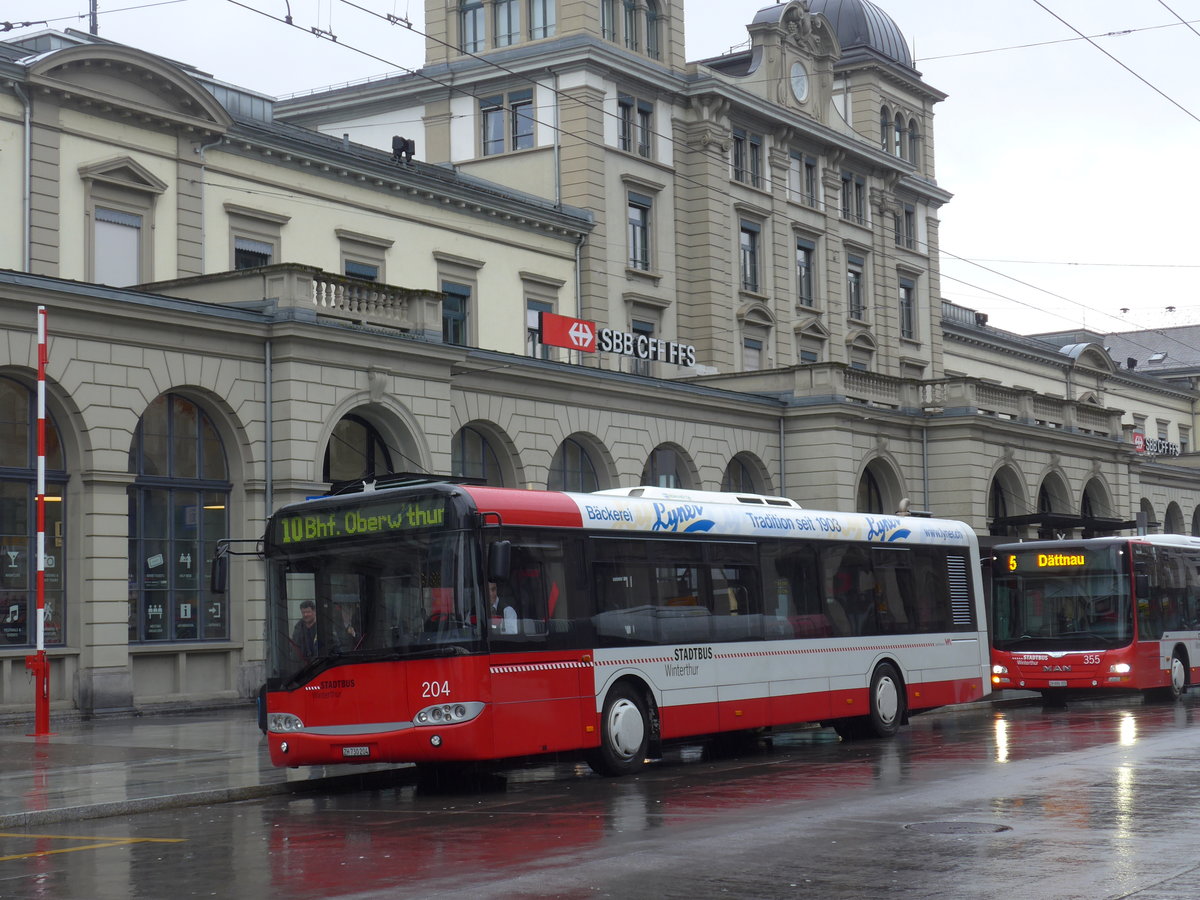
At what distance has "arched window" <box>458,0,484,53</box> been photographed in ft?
155

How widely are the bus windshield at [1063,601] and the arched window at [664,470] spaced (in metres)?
10.1

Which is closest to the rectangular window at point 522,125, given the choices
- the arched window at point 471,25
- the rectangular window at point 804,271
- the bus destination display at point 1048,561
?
the arched window at point 471,25

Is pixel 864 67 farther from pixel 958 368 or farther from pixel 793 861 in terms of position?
pixel 793 861

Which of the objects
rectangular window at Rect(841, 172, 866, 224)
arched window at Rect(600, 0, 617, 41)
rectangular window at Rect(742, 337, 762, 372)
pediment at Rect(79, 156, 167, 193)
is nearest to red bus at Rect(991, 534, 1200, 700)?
pediment at Rect(79, 156, 167, 193)

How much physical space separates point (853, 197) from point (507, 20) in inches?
568

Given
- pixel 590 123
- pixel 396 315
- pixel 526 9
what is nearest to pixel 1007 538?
pixel 590 123

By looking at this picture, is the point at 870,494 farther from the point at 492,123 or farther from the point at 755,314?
the point at 492,123

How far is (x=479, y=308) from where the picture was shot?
40562 millimetres

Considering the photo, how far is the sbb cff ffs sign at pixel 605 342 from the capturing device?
122 feet

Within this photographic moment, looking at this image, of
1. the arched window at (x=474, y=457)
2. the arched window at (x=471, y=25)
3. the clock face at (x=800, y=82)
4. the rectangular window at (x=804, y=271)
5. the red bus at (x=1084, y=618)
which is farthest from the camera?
the clock face at (x=800, y=82)

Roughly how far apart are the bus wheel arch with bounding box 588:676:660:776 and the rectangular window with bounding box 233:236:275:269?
61.6 feet

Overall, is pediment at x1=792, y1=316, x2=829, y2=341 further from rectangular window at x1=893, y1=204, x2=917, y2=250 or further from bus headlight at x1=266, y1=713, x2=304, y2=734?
bus headlight at x1=266, y1=713, x2=304, y2=734

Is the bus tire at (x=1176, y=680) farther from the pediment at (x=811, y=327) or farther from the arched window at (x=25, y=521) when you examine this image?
the pediment at (x=811, y=327)

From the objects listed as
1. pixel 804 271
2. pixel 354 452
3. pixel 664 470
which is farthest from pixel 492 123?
pixel 354 452
